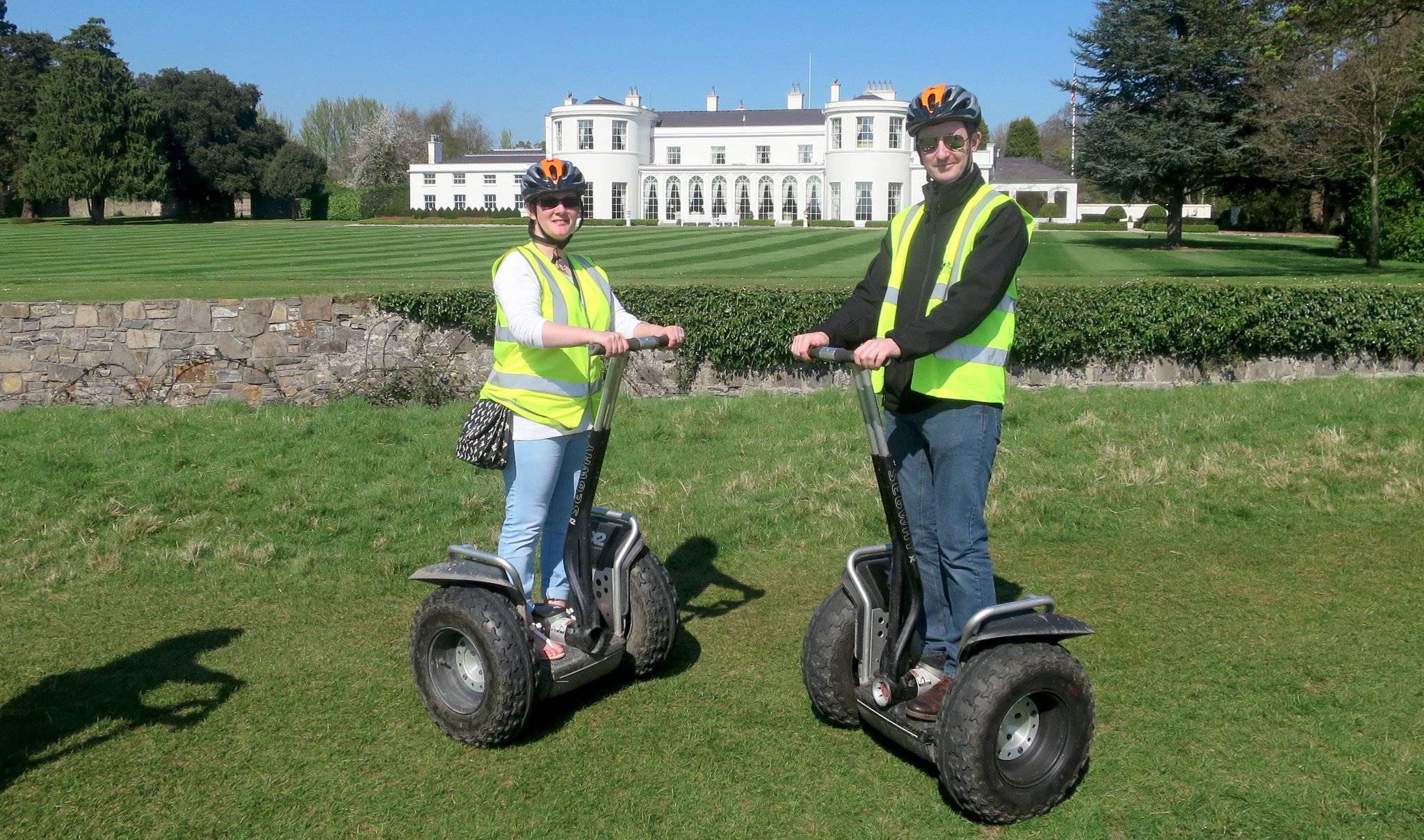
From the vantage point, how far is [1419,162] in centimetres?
2880

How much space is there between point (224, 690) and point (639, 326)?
2.27 metres

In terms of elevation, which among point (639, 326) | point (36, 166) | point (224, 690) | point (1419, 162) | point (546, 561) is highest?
point (36, 166)

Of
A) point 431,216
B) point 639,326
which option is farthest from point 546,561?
point 431,216

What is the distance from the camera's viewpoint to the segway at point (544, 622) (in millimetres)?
4062

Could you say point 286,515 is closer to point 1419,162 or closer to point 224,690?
point 224,690

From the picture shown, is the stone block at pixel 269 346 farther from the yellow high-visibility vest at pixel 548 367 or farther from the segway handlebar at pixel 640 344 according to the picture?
the segway handlebar at pixel 640 344

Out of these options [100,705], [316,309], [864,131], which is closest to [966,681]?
[100,705]

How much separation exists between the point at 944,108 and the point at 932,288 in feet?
1.96

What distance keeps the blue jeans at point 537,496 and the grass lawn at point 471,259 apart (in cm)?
1031

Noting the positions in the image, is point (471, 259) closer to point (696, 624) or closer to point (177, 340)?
point (177, 340)

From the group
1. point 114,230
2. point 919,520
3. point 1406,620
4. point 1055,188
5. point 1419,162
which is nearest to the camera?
point 919,520

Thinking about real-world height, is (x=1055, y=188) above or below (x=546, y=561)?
above

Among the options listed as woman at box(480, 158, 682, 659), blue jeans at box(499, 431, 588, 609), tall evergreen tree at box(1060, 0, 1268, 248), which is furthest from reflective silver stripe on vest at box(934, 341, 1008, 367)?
tall evergreen tree at box(1060, 0, 1268, 248)

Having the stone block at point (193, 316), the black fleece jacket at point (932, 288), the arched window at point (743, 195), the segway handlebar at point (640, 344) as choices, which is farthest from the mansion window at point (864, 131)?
the segway handlebar at point (640, 344)
